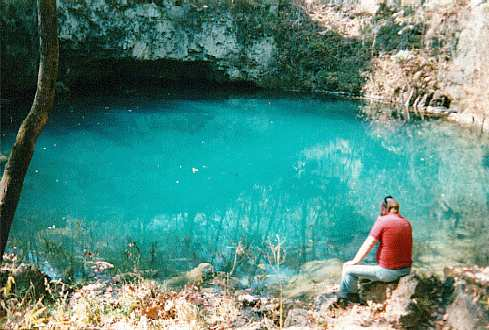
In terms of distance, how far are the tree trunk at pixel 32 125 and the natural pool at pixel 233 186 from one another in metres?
2.40

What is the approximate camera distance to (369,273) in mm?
5578

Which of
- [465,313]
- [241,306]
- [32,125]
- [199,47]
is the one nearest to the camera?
[465,313]

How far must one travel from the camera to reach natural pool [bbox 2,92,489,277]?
26.2 ft

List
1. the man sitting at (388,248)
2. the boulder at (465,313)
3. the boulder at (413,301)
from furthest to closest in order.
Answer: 1. the man sitting at (388,248)
2. the boulder at (413,301)
3. the boulder at (465,313)

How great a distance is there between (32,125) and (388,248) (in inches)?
157

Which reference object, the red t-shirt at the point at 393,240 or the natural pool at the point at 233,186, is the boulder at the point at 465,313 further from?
the natural pool at the point at 233,186

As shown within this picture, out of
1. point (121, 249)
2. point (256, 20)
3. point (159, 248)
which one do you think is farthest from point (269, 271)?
point (256, 20)

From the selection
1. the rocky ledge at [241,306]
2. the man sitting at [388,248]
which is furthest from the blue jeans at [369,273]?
the rocky ledge at [241,306]

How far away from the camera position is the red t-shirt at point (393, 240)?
5348 mm

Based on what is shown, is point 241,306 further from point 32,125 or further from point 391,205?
point 32,125

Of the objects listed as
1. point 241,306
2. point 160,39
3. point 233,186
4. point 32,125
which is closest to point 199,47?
point 160,39

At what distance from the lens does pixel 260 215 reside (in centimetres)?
976

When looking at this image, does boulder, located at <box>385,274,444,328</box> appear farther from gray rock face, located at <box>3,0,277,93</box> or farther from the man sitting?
gray rock face, located at <box>3,0,277,93</box>

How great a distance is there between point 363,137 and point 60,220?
1080 cm
